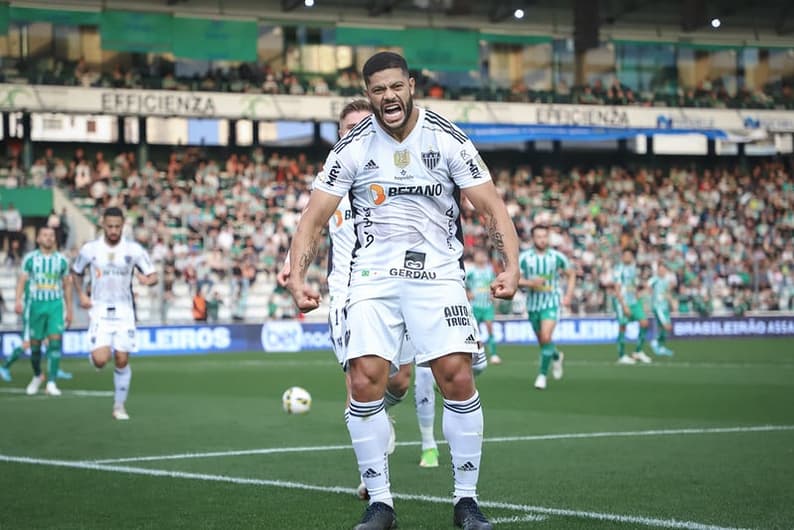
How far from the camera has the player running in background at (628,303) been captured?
26.0 metres

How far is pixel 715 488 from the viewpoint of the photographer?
8352mm

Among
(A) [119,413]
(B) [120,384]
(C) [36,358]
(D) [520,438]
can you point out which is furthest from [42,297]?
(D) [520,438]

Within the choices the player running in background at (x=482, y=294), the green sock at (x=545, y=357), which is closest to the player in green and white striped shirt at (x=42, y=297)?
the green sock at (x=545, y=357)

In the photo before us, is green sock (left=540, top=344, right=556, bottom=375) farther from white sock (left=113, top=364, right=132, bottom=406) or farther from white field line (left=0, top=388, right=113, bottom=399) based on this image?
white sock (left=113, top=364, right=132, bottom=406)

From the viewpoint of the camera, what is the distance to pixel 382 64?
6.68 meters

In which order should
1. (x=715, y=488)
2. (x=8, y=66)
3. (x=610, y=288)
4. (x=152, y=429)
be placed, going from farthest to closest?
1. (x=8, y=66)
2. (x=610, y=288)
3. (x=152, y=429)
4. (x=715, y=488)

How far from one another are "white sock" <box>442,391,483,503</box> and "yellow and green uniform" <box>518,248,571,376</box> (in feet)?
40.4

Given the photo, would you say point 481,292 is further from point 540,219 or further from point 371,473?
point 371,473

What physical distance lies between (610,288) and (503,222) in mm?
28061

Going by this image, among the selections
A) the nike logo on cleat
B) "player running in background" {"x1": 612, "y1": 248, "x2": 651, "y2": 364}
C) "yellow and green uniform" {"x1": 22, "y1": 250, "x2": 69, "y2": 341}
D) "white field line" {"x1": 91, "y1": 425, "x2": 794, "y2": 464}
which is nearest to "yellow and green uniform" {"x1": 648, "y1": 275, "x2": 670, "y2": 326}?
"player running in background" {"x1": 612, "y1": 248, "x2": 651, "y2": 364}

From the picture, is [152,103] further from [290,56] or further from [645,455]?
[645,455]

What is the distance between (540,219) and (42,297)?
672 inches

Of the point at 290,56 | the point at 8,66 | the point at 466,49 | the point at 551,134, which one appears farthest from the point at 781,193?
the point at 8,66

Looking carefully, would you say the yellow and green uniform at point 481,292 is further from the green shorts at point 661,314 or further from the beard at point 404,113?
the beard at point 404,113
